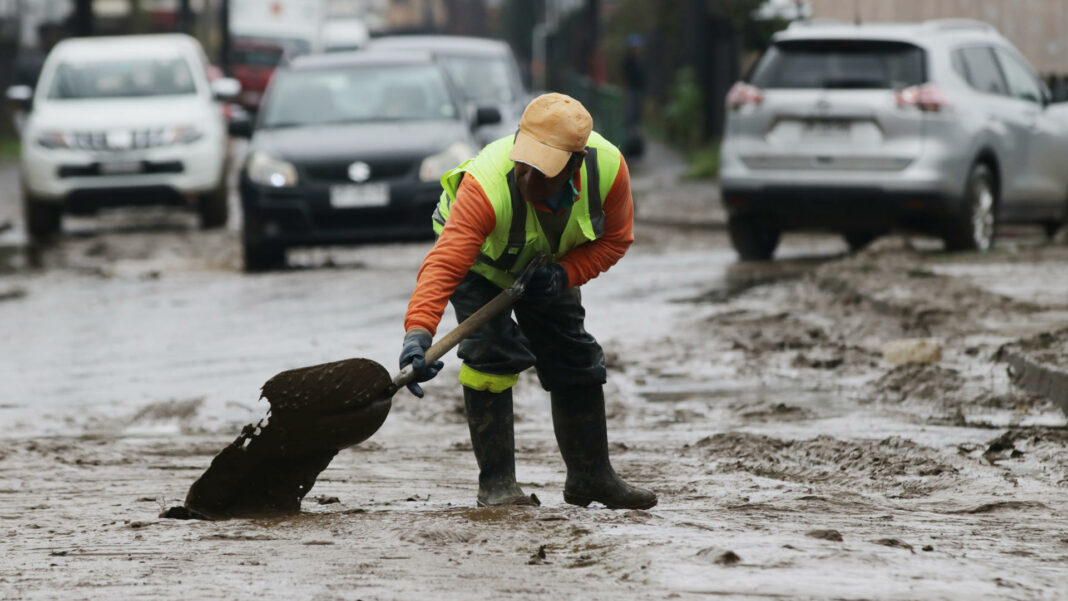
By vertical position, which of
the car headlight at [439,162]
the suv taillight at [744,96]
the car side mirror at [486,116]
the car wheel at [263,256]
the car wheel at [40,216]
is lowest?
the car wheel at [40,216]

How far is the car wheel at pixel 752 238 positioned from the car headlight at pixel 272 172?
3413 mm

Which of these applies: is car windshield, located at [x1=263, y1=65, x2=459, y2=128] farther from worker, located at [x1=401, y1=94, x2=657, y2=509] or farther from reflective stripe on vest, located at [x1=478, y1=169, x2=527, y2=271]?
reflective stripe on vest, located at [x1=478, y1=169, x2=527, y2=271]

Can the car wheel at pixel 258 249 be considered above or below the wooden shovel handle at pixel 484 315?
below

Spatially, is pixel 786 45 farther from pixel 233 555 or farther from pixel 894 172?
pixel 233 555

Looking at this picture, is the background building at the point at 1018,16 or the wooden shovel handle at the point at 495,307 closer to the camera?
the wooden shovel handle at the point at 495,307

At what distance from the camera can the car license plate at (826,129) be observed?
1338 centimetres

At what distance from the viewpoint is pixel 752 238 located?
14578mm

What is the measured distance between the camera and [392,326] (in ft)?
36.1

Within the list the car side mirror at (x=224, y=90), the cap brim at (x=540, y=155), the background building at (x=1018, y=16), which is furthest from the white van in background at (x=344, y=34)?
the cap brim at (x=540, y=155)

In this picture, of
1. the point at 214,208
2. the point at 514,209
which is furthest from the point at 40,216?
the point at 514,209

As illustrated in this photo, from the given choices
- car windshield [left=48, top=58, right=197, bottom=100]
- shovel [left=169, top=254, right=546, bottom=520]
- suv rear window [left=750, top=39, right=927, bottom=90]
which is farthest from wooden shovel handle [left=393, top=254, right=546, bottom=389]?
car windshield [left=48, top=58, right=197, bottom=100]

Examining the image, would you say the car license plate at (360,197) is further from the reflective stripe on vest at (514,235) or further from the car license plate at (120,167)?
the reflective stripe on vest at (514,235)

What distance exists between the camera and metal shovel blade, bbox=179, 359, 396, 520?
18.6ft

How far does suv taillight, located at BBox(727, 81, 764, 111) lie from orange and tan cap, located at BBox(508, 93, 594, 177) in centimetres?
840
